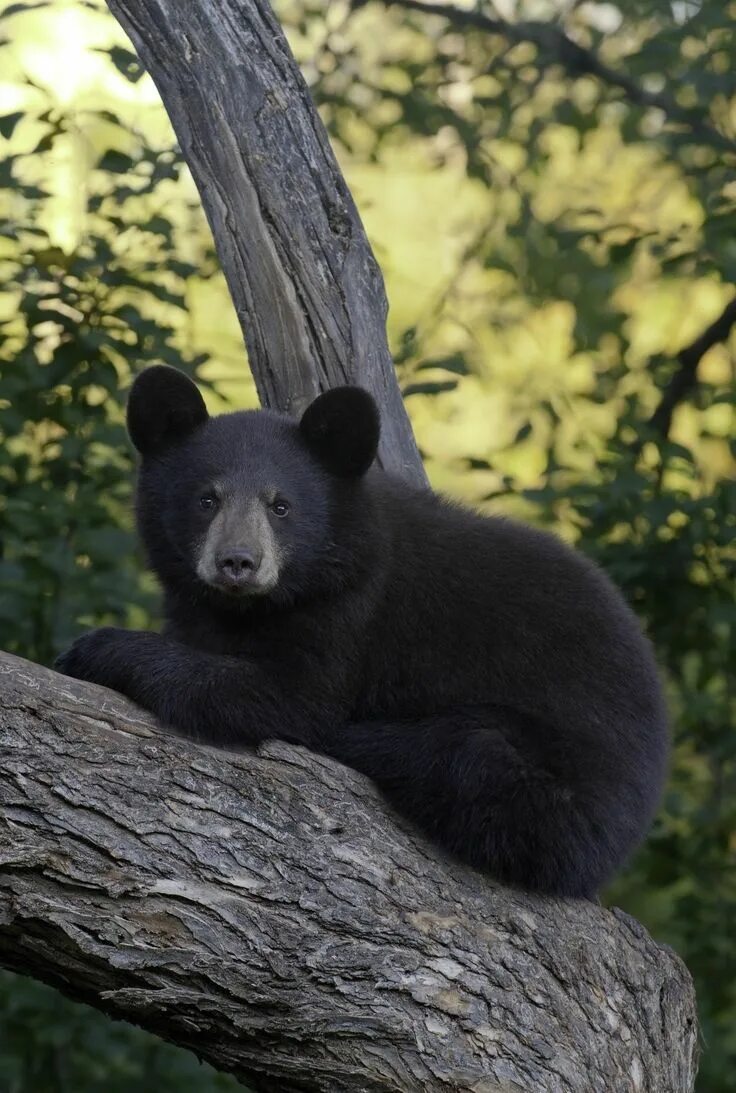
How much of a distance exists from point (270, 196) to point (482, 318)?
4.03 meters

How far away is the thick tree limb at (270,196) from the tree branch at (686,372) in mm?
2959

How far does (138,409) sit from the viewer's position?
4.56 meters

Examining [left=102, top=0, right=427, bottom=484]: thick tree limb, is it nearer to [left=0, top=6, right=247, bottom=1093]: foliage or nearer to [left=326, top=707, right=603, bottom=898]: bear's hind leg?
[left=0, top=6, right=247, bottom=1093]: foliage

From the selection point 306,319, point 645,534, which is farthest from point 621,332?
point 306,319

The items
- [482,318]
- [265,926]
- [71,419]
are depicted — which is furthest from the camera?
[482,318]

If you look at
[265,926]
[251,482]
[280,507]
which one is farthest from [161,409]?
[265,926]

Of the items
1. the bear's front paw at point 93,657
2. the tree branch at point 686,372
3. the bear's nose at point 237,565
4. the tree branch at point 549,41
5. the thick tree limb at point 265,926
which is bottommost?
the thick tree limb at point 265,926

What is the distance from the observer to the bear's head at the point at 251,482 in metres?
4.42

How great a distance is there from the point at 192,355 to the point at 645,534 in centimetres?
237

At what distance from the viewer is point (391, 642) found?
451 centimetres

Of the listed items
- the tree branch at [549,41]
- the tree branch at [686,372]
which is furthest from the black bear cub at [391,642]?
the tree branch at [549,41]

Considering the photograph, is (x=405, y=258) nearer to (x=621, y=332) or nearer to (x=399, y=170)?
(x=399, y=170)

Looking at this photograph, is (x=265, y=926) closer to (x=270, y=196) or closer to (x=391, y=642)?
(x=391, y=642)

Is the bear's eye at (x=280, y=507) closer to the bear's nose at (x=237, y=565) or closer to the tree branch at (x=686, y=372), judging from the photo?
the bear's nose at (x=237, y=565)
